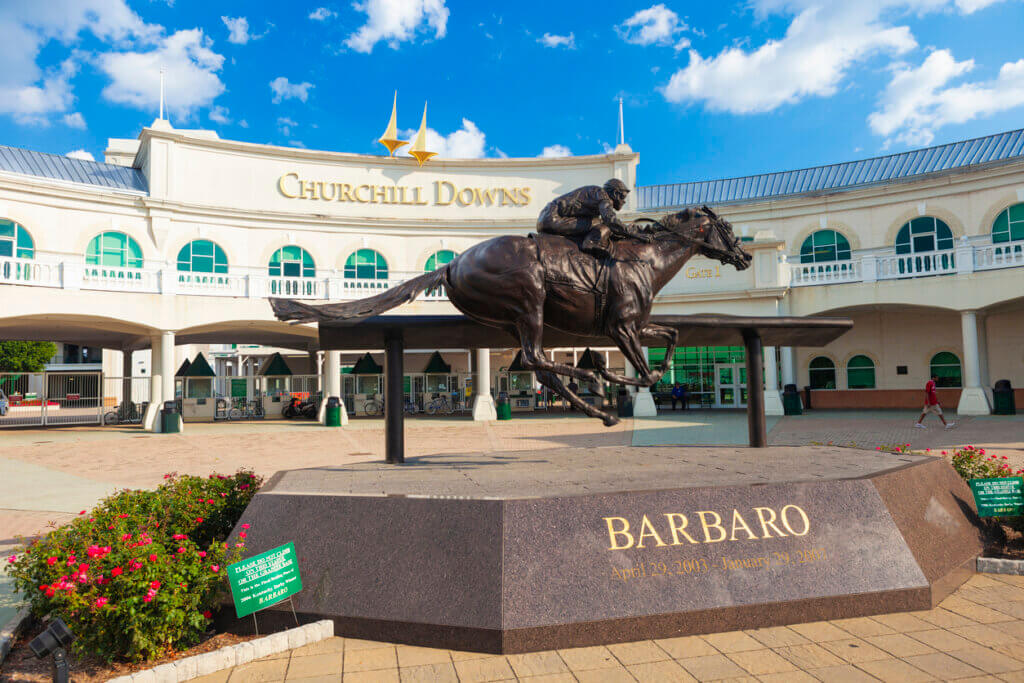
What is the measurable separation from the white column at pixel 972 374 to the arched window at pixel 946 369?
3510 mm

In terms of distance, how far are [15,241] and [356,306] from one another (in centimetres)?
2202

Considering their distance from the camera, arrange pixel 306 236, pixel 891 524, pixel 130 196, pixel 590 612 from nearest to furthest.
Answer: pixel 590 612 → pixel 891 524 → pixel 130 196 → pixel 306 236

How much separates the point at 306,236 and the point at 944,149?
91.3 feet

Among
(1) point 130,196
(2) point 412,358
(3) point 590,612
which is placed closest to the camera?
(3) point 590,612

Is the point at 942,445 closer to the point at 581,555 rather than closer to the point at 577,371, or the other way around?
the point at 577,371

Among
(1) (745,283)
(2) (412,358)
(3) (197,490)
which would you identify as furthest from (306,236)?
(3) (197,490)

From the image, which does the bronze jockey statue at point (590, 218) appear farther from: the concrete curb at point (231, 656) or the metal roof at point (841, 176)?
the metal roof at point (841, 176)

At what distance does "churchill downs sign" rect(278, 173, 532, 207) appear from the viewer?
27766 millimetres

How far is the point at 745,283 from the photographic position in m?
25.9

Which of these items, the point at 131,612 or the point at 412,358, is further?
the point at 412,358

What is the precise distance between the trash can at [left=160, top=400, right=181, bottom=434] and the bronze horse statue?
754 inches

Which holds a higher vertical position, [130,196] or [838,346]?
[130,196]

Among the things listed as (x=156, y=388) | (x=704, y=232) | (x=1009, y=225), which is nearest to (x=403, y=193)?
(x=156, y=388)

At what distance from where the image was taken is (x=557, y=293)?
6.37 metres
